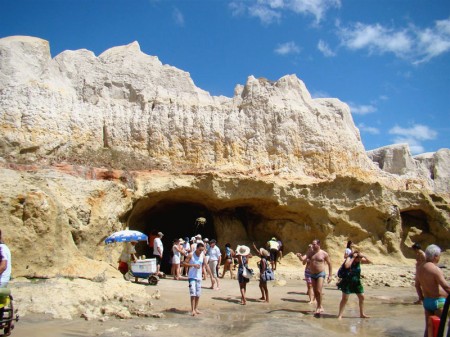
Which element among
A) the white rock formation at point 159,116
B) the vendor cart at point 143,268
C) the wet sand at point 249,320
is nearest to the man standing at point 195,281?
the wet sand at point 249,320

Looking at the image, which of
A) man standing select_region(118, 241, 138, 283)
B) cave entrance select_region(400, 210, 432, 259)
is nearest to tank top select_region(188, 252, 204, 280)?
man standing select_region(118, 241, 138, 283)

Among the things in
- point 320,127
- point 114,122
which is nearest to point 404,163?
point 320,127

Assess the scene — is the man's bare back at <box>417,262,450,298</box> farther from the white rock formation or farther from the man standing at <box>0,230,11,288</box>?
the white rock formation

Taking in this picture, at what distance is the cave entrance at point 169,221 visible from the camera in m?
20.8

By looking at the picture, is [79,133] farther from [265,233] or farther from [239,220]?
[265,233]

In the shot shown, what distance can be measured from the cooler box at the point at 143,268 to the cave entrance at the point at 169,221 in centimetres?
701

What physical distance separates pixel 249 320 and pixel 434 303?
12.6ft

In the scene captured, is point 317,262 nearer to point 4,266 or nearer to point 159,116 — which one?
point 4,266

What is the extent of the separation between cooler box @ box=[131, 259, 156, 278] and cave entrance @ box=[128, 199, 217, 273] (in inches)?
276

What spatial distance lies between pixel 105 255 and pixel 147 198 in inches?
184

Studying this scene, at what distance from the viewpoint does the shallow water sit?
6.98 metres

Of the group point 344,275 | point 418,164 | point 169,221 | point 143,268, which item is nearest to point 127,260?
point 143,268

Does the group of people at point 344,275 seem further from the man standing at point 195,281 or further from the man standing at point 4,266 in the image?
the man standing at point 4,266

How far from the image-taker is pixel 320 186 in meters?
21.2
